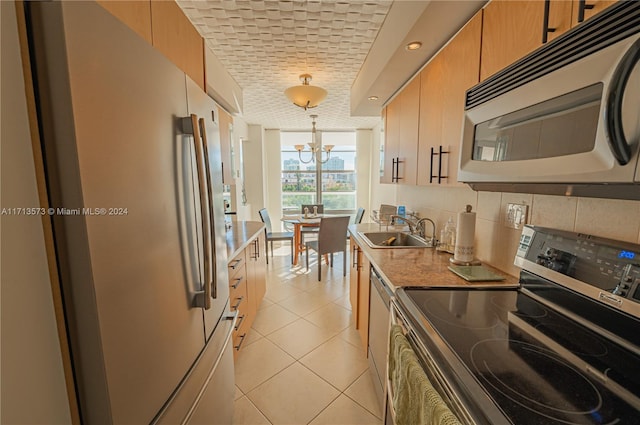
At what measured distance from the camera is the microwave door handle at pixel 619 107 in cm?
55

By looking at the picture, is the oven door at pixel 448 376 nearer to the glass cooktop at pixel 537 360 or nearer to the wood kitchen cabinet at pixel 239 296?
the glass cooktop at pixel 537 360

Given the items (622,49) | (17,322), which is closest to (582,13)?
(622,49)

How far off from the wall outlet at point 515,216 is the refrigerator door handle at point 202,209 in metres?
1.46

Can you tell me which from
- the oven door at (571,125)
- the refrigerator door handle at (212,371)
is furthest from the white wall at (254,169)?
the oven door at (571,125)

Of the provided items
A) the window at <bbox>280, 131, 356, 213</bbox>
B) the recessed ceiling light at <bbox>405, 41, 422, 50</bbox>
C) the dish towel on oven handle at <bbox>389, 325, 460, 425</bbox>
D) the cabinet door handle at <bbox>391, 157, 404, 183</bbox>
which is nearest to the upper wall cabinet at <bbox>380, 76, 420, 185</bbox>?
the cabinet door handle at <bbox>391, 157, 404, 183</bbox>

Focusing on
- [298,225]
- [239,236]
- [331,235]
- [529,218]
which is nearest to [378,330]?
[529,218]

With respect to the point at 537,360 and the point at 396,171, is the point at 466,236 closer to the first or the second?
the point at 537,360

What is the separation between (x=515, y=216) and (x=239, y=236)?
208 centimetres

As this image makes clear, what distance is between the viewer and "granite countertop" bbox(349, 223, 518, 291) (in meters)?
1.28

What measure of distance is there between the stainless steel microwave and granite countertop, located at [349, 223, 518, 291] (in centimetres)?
51

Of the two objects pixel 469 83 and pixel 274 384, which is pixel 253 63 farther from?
pixel 274 384

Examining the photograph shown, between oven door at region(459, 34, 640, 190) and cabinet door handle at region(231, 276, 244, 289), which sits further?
cabinet door handle at region(231, 276, 244, 289)

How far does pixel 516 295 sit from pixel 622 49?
37.7 inches

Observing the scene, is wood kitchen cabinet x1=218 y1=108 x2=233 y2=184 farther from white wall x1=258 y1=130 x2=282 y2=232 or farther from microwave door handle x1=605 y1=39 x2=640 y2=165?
white wall x1=258 y1=130 x2=282 y2=232
